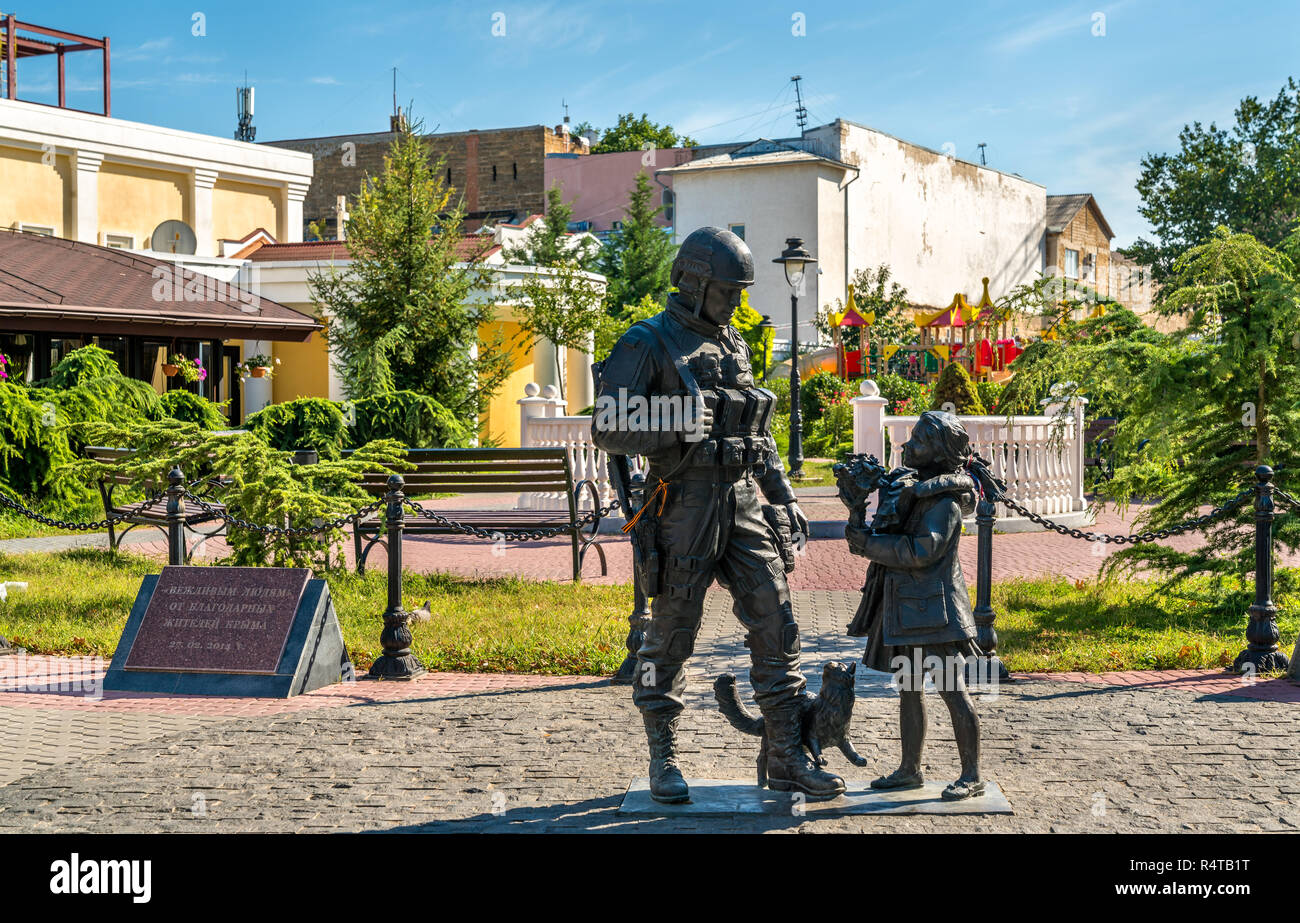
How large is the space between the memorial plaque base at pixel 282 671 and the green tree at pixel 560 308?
17217 mm

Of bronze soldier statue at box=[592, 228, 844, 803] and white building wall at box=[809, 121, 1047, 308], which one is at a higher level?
white building wall at box=[809, 121, 1047, 308]

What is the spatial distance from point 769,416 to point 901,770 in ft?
5.19

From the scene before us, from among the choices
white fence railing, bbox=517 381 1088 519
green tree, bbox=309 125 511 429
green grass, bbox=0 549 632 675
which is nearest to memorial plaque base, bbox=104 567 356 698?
green grass, bbox=0 549 632 675

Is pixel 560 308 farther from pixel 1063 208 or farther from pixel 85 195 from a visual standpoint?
pixel 1063 208

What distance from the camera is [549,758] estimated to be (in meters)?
5.84

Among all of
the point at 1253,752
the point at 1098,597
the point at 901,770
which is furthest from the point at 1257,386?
the point at 901,770

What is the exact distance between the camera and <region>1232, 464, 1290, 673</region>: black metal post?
292 inches

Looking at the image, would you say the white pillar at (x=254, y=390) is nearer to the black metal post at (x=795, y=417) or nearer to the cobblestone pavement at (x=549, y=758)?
the black metal post at (x=795, y=417)

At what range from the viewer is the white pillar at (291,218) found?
33031mm

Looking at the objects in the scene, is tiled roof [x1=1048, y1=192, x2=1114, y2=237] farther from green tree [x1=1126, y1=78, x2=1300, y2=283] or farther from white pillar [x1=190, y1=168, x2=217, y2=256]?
white pillar [x1=190, y1=168, x2=217, y2=256]

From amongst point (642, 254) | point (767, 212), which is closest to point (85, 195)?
point (642, 254)

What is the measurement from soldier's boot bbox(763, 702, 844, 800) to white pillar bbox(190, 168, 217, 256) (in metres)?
28.4

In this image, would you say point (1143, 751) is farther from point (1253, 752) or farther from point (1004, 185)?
point (1004, 185)

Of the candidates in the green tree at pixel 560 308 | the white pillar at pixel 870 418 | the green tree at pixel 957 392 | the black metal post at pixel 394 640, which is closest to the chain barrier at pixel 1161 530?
the black metal post at pixel 394 640
